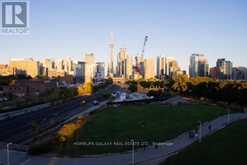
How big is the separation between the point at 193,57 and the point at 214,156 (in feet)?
437

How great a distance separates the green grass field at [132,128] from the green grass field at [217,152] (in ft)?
12.5

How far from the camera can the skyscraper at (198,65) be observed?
469 feet

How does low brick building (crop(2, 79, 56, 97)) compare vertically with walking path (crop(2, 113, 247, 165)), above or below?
above

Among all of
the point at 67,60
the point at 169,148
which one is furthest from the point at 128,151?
the point at 67,60

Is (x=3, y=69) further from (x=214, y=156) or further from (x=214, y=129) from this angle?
(x=214, y=156)

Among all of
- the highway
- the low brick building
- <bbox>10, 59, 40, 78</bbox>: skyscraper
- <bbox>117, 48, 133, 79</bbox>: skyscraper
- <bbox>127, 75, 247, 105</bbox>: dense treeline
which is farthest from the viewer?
<bbox>117, 48, 133, 79</bbox>: skyscraper

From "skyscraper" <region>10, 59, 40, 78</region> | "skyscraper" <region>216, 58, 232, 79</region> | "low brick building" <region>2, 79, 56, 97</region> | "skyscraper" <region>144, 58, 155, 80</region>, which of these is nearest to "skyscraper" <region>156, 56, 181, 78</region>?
"skyscraper" <region>144, 58, 155, 80</region>

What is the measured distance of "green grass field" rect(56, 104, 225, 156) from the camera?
21.1 m

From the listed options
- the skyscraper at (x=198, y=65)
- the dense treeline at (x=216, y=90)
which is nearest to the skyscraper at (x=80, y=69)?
the skyscraper at (x=198, y=65)

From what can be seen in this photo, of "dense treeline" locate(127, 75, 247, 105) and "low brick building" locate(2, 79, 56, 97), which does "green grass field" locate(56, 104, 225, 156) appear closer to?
"dense treeline" locate(127, 75, 247, 105)

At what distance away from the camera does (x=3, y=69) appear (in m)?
116

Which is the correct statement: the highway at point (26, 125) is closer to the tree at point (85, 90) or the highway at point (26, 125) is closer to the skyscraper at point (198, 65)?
the tree at point (85, 90)

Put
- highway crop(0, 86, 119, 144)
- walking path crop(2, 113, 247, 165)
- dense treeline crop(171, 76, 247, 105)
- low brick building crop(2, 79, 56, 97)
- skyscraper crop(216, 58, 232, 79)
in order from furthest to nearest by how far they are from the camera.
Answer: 1. skyscraper crop(216, 58, 232, 79)
2. low brick building crop(2, 79, 56, 97)
3. dense treeline crop(171, 76, 247, 105)
4. highway crop(0, 86, 119, 144)
5. walking path crop(2, 113, 247, 165)

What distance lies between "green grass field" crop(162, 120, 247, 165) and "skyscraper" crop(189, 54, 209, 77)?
120156mm
